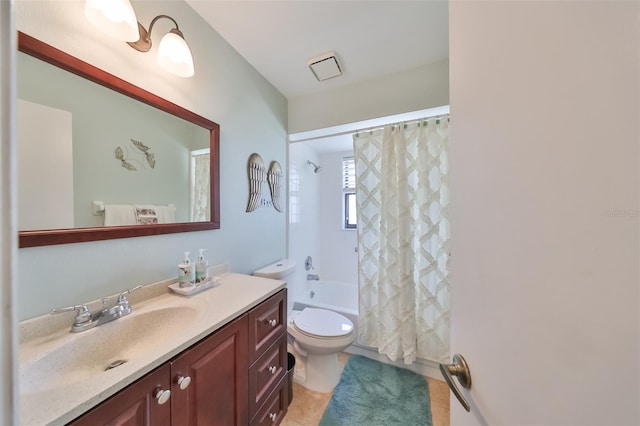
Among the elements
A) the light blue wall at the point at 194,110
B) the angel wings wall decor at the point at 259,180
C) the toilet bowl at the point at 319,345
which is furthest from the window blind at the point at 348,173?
the toilet bowl at the point at 319,345

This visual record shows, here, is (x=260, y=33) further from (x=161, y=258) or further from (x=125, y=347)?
(x=125, y=347)

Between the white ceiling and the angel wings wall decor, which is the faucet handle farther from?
the white ceiling

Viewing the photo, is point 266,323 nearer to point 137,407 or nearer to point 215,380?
point 215,380

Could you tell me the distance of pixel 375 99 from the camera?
179 centimetres

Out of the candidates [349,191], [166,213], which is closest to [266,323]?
[166,213]

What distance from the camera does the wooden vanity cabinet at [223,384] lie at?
0.58 meters

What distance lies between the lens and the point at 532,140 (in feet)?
1.09

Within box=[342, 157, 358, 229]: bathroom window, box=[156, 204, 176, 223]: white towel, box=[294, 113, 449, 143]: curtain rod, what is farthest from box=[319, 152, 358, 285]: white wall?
box=[156, 204, 176, 223]: white towel

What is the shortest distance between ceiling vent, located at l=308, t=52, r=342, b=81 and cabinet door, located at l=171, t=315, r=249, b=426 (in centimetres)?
175

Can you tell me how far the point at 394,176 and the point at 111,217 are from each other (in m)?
1.78

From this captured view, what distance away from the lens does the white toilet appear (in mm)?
1468

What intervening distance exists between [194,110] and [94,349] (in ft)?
3.86

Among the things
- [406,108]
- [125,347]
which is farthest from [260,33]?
[125,347]

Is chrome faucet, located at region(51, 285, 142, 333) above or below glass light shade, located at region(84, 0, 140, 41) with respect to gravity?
below
